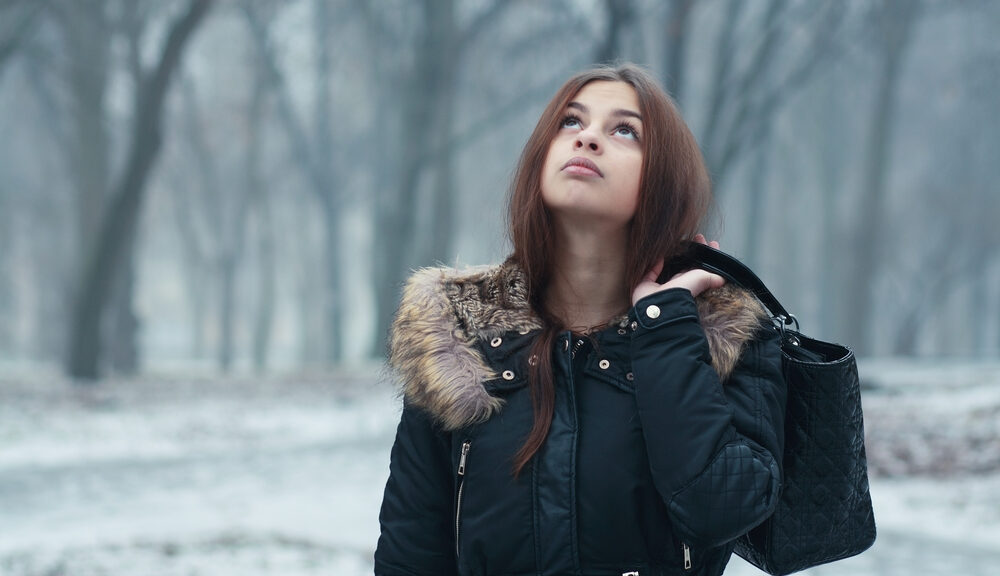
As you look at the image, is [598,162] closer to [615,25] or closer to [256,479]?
[256,479]

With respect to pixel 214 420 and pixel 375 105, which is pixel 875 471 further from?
pixel 375 105

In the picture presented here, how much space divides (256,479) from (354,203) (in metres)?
35.6

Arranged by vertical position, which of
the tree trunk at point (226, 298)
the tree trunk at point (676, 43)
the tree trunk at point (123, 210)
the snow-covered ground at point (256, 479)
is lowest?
the tree trunk at point (226, 298)

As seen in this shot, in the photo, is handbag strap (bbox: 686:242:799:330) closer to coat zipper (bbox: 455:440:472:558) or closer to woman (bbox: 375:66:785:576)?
woman (bbox: 375:66:785:576)

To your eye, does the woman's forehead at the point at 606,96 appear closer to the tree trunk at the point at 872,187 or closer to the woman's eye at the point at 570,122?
the woman's eye at the point at 570,122

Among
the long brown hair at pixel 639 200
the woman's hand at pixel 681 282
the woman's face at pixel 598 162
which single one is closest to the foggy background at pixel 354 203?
the long brown hair at pixel 639 200

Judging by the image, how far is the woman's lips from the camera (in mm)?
2316

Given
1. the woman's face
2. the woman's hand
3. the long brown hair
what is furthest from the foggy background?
the woman's hand

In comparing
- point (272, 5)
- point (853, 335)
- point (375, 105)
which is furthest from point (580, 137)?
point (375, 105)

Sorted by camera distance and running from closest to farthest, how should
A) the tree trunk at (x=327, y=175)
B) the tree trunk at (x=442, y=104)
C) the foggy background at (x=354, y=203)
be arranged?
the foggy background at (x=354, y=203) < the tree trunk at (x=442, y=104) < the tree trunk at (x=327, y=175)

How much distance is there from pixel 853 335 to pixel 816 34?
11.3 meters

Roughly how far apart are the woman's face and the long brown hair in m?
0.02

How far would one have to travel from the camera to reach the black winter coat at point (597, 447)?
2094 millimetres

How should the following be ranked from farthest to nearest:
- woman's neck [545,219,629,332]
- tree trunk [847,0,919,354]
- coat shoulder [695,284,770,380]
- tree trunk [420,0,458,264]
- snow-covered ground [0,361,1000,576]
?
1. tree trunk [847,0,919,354]
2. tree trunk [420,0,458,264]
3. snow-covered ground [0,361,1000,576]
4. woman's neck [545,219,629,332]
5. coat shoulder [695,284,770,380]
